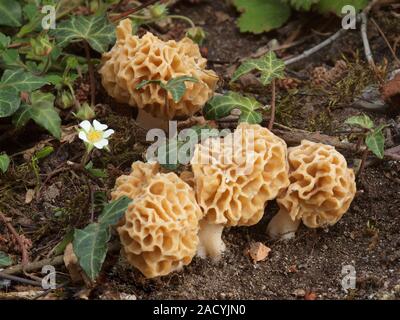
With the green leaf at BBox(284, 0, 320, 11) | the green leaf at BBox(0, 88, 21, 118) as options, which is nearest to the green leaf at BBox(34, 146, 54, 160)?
the green leaf at BBox(0, 88, 21, 118)

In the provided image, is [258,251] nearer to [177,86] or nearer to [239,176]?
[239,176]

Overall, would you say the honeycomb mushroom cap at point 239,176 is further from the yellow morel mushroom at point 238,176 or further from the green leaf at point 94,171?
the green leaf at point 94,171

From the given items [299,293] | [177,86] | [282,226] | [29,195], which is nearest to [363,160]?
[282,226]

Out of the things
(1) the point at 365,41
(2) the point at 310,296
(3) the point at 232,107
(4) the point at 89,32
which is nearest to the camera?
(2) the point at 310,296

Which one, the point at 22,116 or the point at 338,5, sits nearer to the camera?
the point at 22,116

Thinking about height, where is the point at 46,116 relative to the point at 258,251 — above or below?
above

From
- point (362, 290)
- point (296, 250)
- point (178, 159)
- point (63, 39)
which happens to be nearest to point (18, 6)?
point (63, 39)

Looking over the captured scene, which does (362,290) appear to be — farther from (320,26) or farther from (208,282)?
(320,26)

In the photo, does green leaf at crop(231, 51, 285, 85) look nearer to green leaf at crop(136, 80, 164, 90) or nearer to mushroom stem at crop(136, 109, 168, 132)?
green leaf at crop(136, 80, 164, 90)
